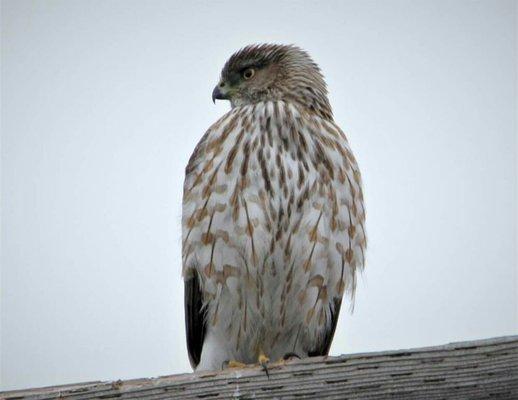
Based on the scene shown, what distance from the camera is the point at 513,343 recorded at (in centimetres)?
251

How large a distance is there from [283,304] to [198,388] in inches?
75.1

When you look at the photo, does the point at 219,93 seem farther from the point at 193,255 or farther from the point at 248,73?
the point at 193,255

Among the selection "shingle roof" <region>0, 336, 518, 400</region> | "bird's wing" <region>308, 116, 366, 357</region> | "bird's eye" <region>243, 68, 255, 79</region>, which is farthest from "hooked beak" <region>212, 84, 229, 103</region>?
"shingle roof" <region>0, 336, 518, 400</region>

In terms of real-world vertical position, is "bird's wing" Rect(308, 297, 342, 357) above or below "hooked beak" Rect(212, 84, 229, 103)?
below

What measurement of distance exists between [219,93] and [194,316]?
5.03ft

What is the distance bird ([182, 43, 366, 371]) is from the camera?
13.9ft

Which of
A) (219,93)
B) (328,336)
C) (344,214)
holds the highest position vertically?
(219,93)

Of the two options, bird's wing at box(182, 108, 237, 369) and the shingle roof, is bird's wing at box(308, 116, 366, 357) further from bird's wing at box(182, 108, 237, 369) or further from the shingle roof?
the shingle roof

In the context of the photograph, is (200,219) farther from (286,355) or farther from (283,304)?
(286,355)

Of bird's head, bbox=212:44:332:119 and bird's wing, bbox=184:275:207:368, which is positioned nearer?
bird's wing, bbox=184:275:207:368

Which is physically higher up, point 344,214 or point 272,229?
point 344,214

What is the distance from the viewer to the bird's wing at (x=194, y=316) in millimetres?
4559

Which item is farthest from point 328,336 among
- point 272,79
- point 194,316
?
point 272,79

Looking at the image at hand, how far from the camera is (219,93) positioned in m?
5.27
